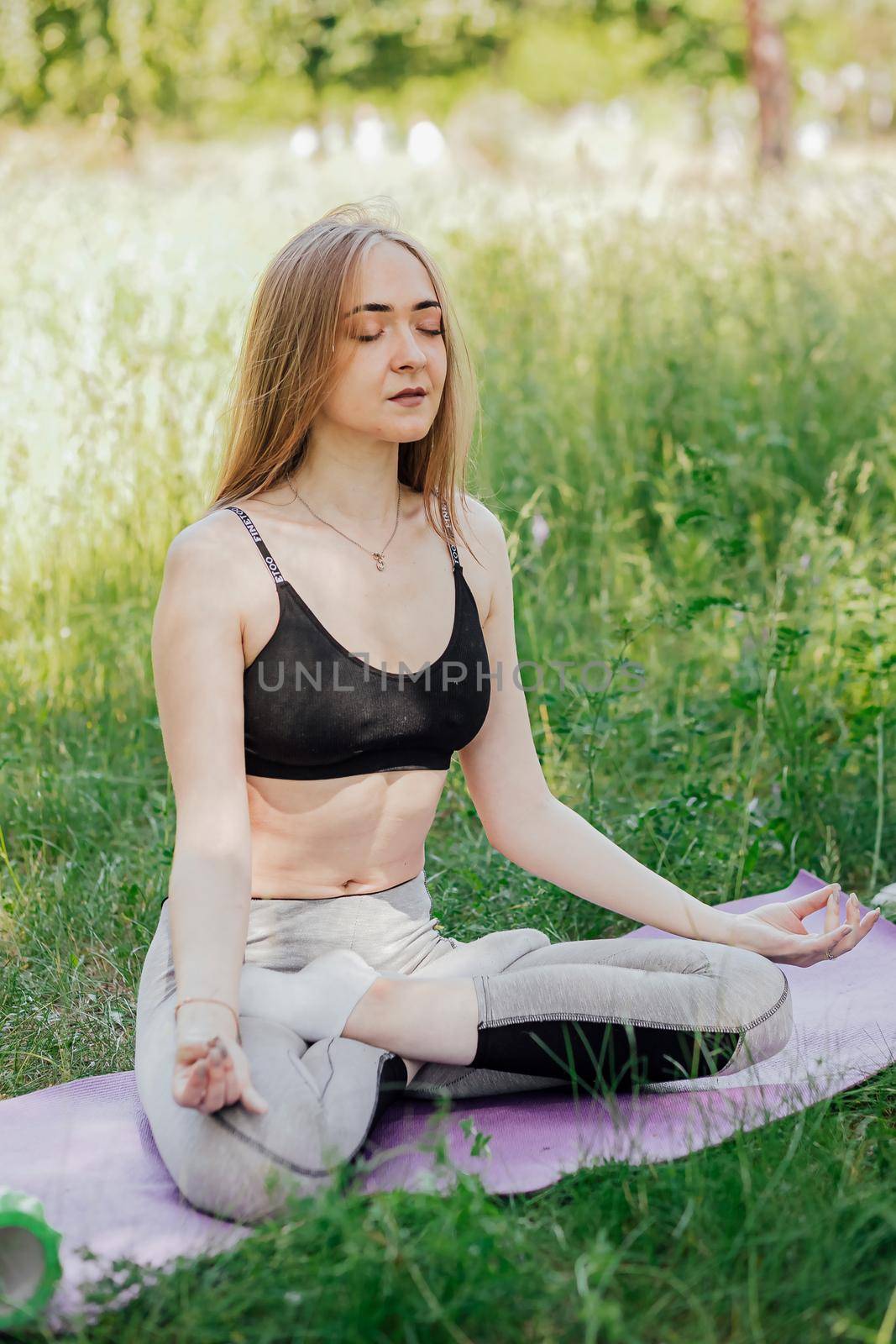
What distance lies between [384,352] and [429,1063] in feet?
3.77

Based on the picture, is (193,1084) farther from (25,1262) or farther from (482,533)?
(482,533)

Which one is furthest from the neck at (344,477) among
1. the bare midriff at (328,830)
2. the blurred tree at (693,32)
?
the blurred tree at (693,32)

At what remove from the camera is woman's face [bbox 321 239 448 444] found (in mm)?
2203

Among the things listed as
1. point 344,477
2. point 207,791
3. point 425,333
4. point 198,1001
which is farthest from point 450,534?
point 198,1001

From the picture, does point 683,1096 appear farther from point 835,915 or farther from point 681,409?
point 681,409

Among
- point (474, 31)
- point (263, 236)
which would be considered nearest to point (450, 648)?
point (263, 236)

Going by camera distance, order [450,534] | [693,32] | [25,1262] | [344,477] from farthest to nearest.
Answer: [693,32], [450,534], [344,477], [25,1262]

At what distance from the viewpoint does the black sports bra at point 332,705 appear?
A: 2.12 metres

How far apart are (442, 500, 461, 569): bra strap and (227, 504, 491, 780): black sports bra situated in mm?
194

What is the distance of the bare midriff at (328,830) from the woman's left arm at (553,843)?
22 cm

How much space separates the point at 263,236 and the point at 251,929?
16.3ft

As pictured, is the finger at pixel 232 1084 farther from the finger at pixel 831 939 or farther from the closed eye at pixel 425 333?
the closed eye at pixel 425 333

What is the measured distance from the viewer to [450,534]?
7.99 feet

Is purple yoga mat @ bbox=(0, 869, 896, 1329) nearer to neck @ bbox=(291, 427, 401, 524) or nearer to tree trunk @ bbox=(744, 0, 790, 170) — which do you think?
neck @ bbox=(291, 427, 401, 524)
